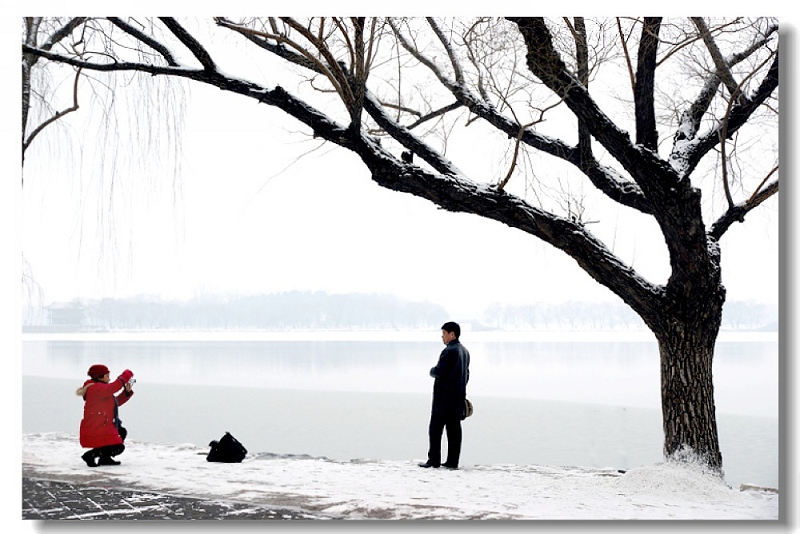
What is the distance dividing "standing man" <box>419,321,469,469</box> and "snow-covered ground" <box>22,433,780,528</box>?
0.17 m

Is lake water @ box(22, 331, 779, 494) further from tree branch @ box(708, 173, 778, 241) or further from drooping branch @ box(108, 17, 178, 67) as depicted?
drooping branch @ box(108, 17, 178, 67)

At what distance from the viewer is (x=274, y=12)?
15.9 feet

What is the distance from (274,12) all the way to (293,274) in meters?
2.42

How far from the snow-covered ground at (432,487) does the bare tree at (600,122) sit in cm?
45

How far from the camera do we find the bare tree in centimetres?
490

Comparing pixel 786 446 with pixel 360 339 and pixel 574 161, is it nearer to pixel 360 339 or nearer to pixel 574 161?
pixel 574 161

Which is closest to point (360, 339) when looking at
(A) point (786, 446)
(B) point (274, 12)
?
(B) point (274, 12)

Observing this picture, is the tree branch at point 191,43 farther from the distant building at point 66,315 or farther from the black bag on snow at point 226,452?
the black bag on snow at point 226,452

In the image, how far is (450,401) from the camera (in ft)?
17.4

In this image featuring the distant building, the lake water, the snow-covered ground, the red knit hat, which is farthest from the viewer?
the lake water

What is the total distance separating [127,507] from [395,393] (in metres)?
4.50

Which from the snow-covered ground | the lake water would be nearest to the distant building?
the lake water

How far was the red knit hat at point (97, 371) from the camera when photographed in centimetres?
501

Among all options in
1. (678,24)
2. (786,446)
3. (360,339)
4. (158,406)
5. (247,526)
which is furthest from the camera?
(158,406)
